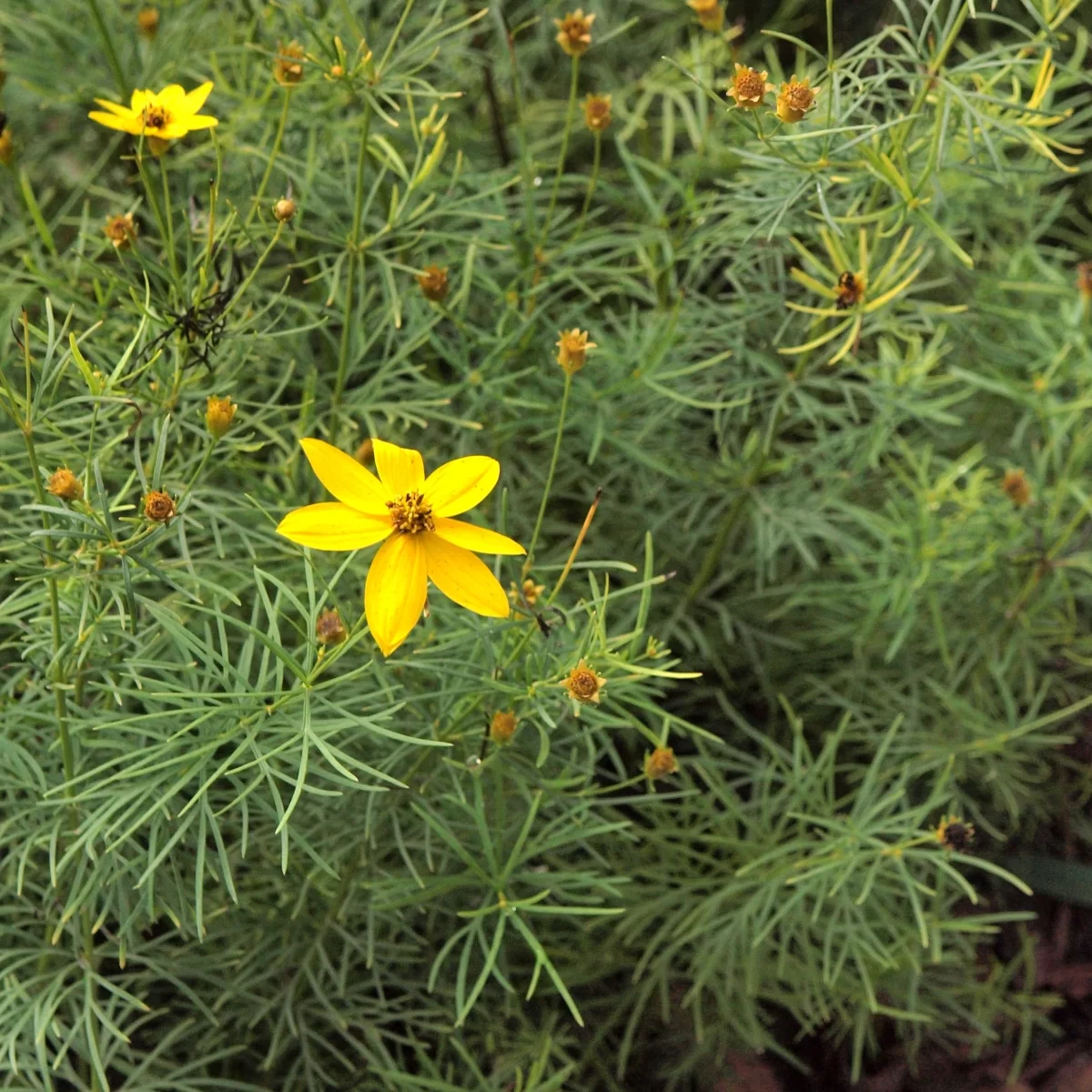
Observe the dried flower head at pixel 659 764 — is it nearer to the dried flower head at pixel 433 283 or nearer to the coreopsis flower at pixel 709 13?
the dried flower head at pixel 433 283

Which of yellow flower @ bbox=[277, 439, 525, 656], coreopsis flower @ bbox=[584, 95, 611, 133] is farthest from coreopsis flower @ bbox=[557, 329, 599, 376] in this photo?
coreopsis flower @ bbox=[584, 95, 611, 133]

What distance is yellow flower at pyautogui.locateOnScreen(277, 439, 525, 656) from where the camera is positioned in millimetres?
723

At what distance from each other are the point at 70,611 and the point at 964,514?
907 millimetres

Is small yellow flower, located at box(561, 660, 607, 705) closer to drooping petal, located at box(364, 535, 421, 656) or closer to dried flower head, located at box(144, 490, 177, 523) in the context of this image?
drooping petal, located at box(364, 535, 421, 656)

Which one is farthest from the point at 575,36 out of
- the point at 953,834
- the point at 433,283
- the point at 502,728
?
the point at 953,834

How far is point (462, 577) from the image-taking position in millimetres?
749

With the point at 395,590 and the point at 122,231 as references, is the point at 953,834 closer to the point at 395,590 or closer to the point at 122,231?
the point at 395,590

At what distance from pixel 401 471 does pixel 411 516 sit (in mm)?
39

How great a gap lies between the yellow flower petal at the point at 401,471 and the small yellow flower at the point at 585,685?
6.0 inches

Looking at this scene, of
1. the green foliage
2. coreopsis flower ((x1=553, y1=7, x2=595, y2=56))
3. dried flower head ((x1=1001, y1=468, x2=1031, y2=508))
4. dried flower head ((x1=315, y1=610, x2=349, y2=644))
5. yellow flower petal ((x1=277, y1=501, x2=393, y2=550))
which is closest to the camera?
yellow flower petal ((x1=277, y1=501, x2=393, y2=550))

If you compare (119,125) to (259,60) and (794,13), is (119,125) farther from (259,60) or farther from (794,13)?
(794,13)

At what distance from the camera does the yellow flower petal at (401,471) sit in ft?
2.54

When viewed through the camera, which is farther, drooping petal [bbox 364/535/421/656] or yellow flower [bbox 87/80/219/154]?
yellow flower [bbox 87/80/219/154]

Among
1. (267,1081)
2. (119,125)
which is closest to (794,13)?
(119,125)
